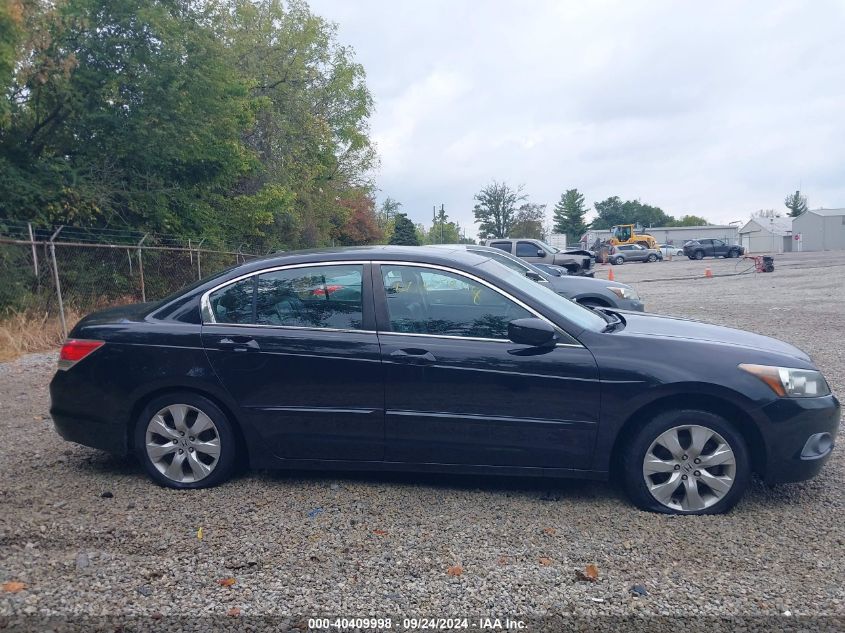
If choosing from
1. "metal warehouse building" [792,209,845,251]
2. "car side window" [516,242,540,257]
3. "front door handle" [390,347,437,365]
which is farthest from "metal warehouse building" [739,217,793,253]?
"front door handle" [390,347,437,365]

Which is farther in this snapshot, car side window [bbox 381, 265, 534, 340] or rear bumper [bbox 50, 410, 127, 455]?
rear bumper [bbox 50, 410, 127, 455]

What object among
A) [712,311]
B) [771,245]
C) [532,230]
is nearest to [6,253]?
[712,311]

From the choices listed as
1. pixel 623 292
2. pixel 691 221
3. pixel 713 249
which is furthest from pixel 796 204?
pixel 623 292

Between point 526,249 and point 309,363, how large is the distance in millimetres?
18139

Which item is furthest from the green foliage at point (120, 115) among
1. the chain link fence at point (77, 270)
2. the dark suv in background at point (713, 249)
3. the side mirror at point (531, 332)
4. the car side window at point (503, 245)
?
the dark suv in background at point (713, 249)

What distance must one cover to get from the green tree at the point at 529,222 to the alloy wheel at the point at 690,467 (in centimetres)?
8460

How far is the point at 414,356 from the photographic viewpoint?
14.0ft

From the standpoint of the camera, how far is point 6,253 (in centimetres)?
1231

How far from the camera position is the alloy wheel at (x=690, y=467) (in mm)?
4023

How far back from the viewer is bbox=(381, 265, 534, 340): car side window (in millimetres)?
4324

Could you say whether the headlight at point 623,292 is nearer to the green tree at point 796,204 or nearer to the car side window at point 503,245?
the car side window at point 503,245

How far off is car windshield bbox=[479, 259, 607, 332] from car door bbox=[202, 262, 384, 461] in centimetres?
94

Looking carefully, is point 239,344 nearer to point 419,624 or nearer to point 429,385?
point 429,385

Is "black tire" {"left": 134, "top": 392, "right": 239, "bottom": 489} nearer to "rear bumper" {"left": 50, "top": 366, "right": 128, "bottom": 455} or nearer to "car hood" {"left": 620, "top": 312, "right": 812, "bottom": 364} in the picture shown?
"rear bumper" {"left": 50, "top": 366, "right": 128, "bottom": 455}
